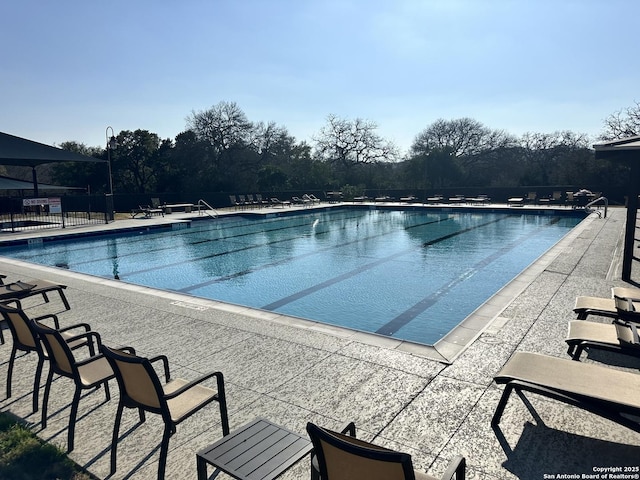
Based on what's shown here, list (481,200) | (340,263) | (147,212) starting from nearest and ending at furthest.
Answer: (340,263), (147,212), (481,200)

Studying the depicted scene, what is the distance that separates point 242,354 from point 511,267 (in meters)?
7.74

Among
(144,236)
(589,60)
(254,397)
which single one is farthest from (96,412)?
(589,60)

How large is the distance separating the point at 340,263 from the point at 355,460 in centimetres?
875

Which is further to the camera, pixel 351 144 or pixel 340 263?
pixel 351 144

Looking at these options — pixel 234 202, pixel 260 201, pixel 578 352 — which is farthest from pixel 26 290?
pixel 260 201

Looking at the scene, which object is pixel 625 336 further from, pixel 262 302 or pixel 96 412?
pixel 262 302

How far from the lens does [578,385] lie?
7.91 feet

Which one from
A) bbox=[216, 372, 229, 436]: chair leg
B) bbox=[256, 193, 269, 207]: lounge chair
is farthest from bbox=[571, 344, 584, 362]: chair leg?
bbox=[256, 193, 269, 207]: lounge chair

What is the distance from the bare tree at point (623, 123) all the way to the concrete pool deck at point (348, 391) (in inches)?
1261

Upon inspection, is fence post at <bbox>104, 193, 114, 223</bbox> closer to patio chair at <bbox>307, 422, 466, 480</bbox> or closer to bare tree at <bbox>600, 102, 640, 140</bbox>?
patio chair at <bbox>307, 422, 466, 480</bbox>

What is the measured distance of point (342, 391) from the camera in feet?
10.3

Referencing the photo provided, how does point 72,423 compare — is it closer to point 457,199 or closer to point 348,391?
point 348,391

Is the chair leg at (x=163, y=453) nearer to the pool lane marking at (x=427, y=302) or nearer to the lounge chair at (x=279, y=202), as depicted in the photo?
the pool lane marking at (x=427, y=302)

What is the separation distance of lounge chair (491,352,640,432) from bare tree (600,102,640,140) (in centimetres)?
3487
